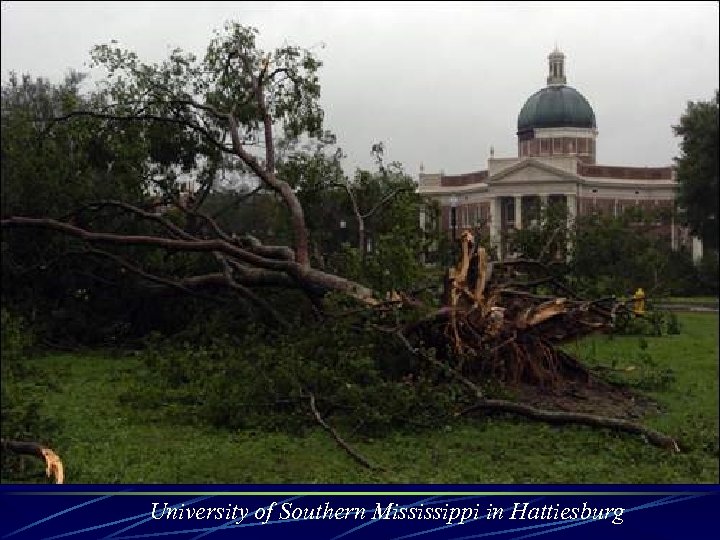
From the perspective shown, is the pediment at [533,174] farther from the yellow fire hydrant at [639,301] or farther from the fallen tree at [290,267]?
the yellow fire hydrant at [639,301]

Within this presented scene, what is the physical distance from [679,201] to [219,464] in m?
3.92

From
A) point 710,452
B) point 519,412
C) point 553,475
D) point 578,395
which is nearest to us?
point 553,475

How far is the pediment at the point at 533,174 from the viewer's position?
4.43 metres

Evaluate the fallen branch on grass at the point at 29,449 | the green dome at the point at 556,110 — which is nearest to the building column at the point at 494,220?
the green dome at the point at 556,110

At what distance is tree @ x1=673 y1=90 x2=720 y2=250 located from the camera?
7262 mm

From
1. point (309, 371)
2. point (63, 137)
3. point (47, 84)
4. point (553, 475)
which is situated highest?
point (47, 84)

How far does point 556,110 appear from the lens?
13.7ft

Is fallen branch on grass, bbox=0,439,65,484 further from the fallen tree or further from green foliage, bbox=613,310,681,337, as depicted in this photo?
green foliage, bbox=613,310,681,337

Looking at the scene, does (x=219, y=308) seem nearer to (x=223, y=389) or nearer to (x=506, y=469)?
(x=223, y=389)

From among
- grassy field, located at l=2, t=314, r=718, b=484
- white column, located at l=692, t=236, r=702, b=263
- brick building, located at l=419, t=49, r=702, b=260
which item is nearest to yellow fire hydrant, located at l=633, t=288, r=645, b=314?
brick building, located at l=419, t=49, r=702, b=260

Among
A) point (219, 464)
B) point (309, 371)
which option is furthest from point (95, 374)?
point (219, 464)

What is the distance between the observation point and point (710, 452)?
4984 mm
